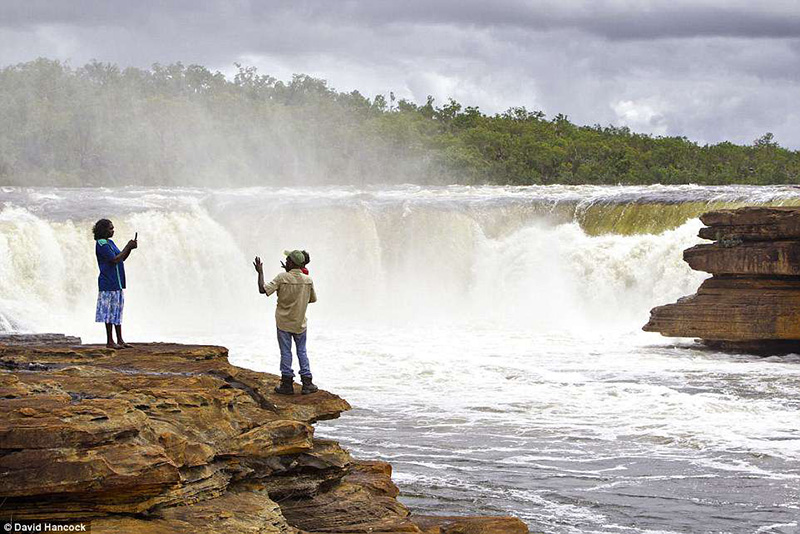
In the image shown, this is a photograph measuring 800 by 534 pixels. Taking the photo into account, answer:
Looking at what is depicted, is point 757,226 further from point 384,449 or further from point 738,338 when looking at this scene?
point 384,449

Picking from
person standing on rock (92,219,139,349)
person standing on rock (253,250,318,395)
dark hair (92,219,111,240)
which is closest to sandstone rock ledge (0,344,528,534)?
person standing on rock (253,250,318,395)

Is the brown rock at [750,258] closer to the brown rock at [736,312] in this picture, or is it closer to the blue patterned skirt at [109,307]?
the brown rock at [736,312]

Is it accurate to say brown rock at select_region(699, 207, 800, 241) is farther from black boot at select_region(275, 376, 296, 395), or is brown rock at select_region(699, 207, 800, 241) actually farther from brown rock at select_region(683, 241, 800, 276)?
black boot at select_region(275, 376, 296, 395)

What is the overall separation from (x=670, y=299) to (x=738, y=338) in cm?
618

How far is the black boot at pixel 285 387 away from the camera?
9875 millimetres

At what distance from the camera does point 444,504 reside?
33.8ft

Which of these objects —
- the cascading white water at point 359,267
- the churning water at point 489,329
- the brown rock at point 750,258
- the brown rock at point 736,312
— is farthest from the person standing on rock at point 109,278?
the cascading white water at point 359,267

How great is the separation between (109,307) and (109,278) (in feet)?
0.79

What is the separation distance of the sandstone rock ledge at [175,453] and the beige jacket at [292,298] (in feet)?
1.52

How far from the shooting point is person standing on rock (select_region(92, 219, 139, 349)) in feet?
35.5

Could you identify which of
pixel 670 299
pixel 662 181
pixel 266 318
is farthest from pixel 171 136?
pixel 670 299

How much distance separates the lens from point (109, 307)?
10.9 metres

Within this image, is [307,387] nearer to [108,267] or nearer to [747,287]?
[108,267]

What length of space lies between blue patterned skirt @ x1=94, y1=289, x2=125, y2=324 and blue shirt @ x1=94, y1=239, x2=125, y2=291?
0.17 feet
